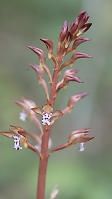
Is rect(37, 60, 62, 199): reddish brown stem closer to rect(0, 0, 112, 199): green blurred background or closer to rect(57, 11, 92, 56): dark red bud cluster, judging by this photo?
rect(57, 11, 92, 56): dark red bud cluster

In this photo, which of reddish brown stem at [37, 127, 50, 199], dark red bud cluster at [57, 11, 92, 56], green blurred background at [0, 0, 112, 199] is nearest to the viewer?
dark red bud cluster at [57, 11, 92, 56]

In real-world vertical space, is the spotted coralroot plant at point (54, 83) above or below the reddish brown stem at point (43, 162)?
above

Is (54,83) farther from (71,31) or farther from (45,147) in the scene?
(45,147)

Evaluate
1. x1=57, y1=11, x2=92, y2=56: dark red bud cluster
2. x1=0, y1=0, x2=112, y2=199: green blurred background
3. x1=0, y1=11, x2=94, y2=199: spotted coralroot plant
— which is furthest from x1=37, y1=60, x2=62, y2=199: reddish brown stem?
x1=0, y1=0, x2=112, y2=199: green blurred background

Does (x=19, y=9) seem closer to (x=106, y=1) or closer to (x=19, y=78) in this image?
(x=19, y=78)

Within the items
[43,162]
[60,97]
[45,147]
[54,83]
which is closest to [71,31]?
[54,83]

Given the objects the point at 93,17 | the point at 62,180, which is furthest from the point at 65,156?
the point at 93,17

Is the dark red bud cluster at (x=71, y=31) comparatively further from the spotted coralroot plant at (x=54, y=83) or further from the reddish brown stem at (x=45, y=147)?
the reddish brown stem at (x=45, y=147)

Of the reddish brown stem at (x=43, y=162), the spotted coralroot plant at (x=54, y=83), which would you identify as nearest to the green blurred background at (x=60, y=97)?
the reddish brown stem at (x=43, y=162)
